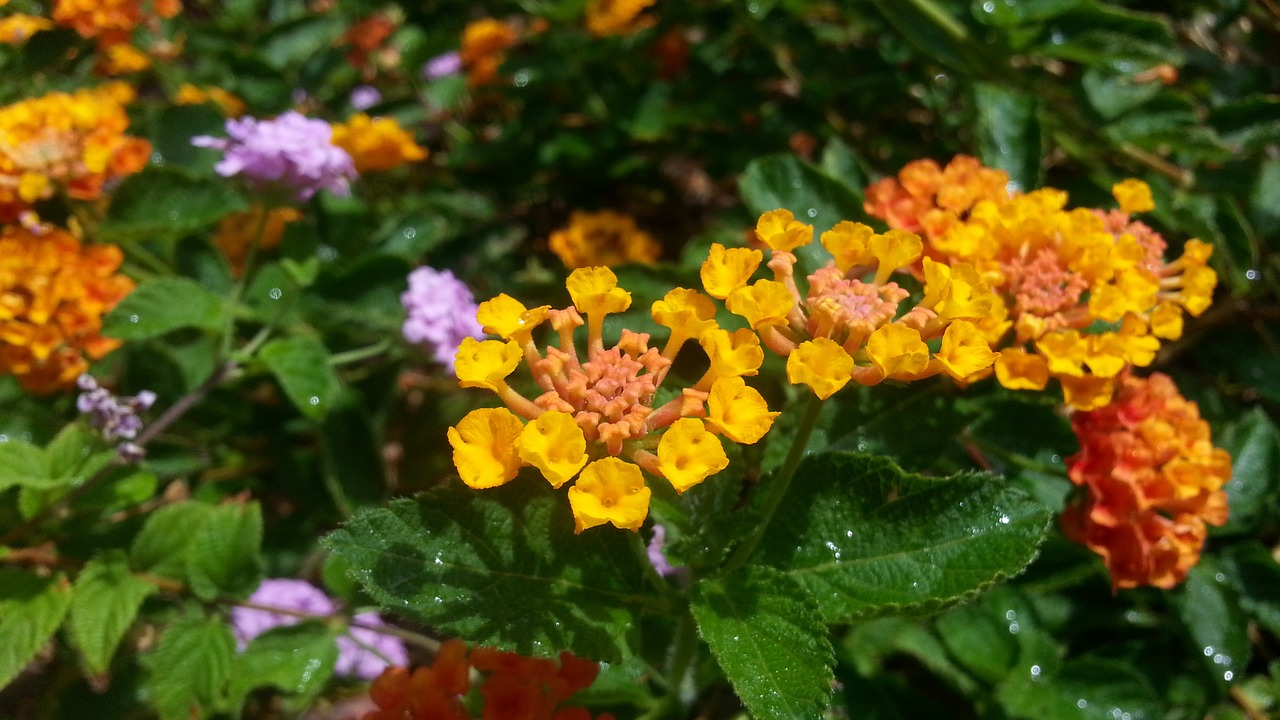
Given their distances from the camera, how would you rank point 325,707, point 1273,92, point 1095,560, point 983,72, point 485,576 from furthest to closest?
point 1273,92
point 325,707
point 983,72
point 1095,560
point 485,576

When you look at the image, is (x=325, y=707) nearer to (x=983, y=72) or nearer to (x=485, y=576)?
(x=485, y=576)

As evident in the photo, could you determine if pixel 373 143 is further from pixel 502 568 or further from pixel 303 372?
pixel 502 568

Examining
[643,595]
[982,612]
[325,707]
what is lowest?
[325,707]

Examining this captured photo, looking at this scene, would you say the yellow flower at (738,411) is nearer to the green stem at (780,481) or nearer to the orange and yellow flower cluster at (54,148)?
the green stem at (780,481)

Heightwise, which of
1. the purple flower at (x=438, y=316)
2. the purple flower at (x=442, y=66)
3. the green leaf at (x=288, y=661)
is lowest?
the green leaf at (x=288, y=661)

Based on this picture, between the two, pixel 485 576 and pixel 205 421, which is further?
pixel 205 421

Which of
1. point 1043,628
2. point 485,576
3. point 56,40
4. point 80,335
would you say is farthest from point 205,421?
point 1043,628

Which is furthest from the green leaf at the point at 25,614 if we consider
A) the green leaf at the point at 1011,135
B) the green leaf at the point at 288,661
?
the green leaf at the point at 1011,135

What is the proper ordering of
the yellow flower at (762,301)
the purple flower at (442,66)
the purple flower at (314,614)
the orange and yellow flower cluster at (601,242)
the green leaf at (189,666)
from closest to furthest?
the yellow flower at (762,301) → the green leaf at (189,666) → the purple flower at (314,614) → the orange and yellow flower cluster at (601,242) → the purple flower at (442,66)

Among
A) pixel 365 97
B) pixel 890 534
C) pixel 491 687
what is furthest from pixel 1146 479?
pixel 365 97
